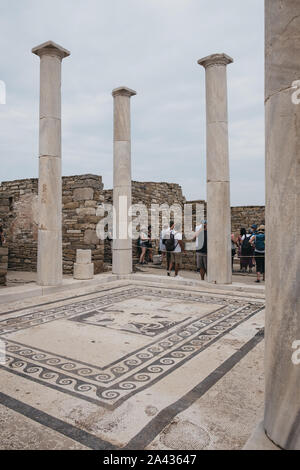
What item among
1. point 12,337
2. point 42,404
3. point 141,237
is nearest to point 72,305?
point 12,337

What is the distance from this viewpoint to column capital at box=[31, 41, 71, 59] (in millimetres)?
6578

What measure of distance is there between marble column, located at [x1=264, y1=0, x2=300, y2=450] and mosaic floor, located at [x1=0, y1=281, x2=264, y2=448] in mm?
944

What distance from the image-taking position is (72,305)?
5629mm

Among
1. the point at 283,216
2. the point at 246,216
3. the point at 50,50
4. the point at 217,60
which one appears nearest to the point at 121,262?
the point at 50,50

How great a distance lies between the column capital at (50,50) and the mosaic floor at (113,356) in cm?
490

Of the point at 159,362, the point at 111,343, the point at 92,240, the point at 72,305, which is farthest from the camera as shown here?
the point at 92,240

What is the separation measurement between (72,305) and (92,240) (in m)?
4.16

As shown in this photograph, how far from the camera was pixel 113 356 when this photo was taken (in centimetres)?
343

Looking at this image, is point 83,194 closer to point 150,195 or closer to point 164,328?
Result: point 150,195

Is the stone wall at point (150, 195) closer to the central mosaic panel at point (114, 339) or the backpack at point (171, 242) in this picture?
the backpack at point (171, 242)

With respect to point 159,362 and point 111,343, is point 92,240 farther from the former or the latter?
point 159,362

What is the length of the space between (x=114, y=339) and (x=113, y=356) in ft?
1.63

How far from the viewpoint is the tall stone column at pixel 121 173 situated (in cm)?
826

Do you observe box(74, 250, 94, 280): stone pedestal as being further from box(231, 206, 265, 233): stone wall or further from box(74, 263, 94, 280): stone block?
box(231, 206, 265, 233): stone wall
